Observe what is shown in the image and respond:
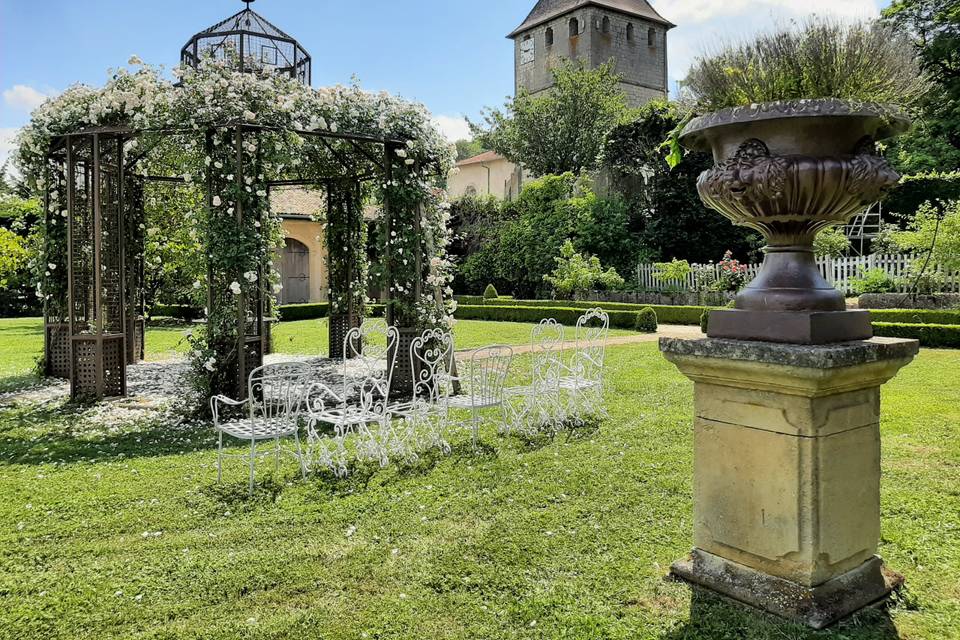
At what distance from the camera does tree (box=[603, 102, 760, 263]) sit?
2272 cm

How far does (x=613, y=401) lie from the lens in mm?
7613

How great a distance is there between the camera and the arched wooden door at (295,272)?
25906 mm

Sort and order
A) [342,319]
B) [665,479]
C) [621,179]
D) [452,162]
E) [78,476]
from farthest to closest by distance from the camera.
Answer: [621,179], [342,319], [452,162], [78,476], [665,479]

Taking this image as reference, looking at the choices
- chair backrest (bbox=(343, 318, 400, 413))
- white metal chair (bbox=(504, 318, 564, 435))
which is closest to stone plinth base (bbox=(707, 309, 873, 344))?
chair backrest (bbox=(343, 318, 400, 413))

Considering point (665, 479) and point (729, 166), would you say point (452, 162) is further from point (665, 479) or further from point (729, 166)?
point (729, 166)

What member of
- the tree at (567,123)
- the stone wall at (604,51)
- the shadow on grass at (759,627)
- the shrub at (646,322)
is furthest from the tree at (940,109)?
the shadow on grass at (759,627)

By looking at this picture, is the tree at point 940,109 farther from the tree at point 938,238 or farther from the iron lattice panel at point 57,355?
the iron lattice panel at point 57,355

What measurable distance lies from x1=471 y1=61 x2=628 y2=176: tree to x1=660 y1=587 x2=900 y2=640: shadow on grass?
94.0ft

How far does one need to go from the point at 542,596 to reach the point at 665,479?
1932 millimetres

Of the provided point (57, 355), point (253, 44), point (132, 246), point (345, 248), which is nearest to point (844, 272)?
point (345, 248)

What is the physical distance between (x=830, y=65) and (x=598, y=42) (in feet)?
124

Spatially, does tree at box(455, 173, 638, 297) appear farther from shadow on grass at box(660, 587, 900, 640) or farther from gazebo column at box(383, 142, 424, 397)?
shadow on grass at box(660, 587, 900, 640)

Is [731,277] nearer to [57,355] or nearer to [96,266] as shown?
[96,266]

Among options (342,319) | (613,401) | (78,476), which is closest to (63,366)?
(342,319)
